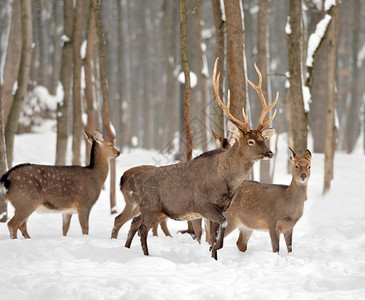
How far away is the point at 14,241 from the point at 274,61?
3531 centimetres

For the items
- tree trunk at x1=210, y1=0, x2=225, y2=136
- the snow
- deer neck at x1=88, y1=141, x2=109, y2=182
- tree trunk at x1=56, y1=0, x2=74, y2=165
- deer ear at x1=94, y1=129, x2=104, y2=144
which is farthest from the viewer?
tree trunk at x1=56, y1=0, x2=74, y2=165

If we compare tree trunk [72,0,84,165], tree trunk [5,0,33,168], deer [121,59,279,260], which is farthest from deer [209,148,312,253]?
tree trunk [72,0,84,165]

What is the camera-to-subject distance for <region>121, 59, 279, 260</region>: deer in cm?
663

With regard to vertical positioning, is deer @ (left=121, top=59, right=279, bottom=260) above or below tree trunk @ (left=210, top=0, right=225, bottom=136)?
below

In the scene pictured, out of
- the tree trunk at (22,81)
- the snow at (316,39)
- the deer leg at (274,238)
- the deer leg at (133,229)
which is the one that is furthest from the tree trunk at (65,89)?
the deer leg at (274,238)

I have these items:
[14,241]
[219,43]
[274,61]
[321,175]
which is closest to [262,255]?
[14,241]

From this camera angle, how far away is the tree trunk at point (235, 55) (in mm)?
9500

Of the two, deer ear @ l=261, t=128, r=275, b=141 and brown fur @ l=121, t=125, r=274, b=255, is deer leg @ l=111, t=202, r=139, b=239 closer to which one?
brown fur @ l=121, t=125, r=274, b=255

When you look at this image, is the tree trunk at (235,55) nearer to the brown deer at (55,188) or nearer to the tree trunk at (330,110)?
the brown deer at (55,188)

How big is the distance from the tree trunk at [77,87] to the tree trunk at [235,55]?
5365mm

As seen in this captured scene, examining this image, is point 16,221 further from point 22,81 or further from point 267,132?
point 22,81

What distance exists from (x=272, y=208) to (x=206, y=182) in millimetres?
1450

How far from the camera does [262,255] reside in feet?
21.7

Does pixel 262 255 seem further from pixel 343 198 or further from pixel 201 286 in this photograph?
pixel 343 198
